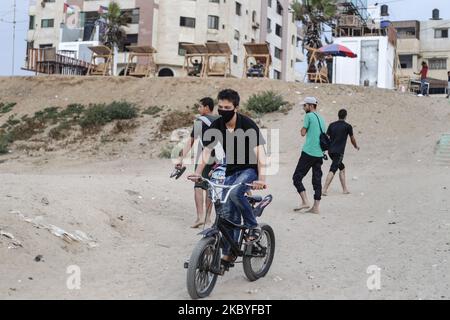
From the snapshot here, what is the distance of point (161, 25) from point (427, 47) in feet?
83.4

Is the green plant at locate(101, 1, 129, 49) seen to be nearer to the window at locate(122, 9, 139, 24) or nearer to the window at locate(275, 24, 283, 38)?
the window at locate(122, 9, 139, 24)

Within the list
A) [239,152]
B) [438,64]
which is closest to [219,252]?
[239,152]

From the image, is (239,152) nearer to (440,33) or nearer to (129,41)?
(129,41)

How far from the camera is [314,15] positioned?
133 feet

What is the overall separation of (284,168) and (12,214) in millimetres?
10238

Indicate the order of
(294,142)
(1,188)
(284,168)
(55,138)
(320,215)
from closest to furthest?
(1,188)
(320,215)
(284,168)
(294,142)
(55,138)

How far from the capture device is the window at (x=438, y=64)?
56438 millimetres

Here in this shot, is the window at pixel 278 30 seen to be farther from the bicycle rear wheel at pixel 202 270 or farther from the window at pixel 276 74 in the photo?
the bicycle rear wheel at pixel 202 270

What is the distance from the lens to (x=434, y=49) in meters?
56.8

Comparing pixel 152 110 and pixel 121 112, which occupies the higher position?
pixel 152 110

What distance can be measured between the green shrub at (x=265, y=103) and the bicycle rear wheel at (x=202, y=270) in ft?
55.3

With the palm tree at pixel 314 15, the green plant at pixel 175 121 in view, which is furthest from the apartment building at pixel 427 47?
the green plant at pixel 175 121

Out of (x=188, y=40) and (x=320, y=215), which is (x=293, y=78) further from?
(x=320, y=215)
